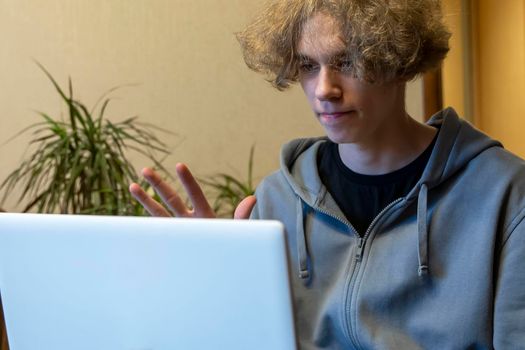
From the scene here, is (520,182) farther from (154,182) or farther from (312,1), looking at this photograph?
(154,182)

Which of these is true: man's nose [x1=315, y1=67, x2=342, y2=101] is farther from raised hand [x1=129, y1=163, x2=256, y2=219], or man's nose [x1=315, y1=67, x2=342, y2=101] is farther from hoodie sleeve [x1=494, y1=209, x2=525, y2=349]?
hoodie sleeve [x1=494, y1=209, x2=525, y2=349]

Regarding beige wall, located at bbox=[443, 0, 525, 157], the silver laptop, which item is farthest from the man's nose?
beige wall, located at bbox=[443, 0, 525, 157]

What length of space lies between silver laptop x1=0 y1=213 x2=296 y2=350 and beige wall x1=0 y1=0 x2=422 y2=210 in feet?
5.91

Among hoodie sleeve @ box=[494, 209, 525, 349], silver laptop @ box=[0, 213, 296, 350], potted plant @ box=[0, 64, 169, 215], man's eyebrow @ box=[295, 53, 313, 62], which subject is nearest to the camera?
silver laptop @ box=[0, 213, 296, 350]

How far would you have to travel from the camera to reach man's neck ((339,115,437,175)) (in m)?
1.38

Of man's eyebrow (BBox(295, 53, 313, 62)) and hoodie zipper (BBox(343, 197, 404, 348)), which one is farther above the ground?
man's eyebrow (BBox(295, 53, 313, 62))

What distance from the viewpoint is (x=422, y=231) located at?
51.1 inches

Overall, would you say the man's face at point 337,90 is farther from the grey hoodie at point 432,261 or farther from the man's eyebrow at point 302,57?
the grey hoodie at point 432,261

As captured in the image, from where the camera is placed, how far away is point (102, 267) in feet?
3.01

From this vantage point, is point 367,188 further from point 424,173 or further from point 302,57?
point 302,57

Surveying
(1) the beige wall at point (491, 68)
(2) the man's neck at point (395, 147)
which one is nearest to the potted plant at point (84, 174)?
(2) the man's neck at point (395, 147)

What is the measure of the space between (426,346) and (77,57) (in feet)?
6.06

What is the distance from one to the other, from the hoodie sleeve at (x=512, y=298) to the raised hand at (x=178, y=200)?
408 millimetres

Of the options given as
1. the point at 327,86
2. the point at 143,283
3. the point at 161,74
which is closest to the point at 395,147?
the point at 327,86
